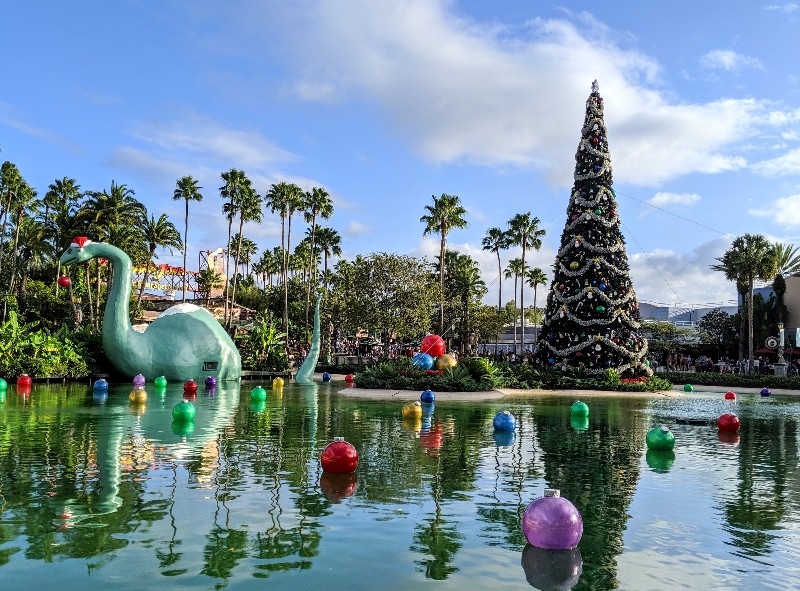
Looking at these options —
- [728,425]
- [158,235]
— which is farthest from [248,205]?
[728,425]

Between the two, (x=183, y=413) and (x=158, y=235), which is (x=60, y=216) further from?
(x=183, y=413)

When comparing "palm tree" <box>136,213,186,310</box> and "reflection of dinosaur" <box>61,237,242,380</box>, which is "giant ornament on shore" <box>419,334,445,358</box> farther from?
"palm tree" <box>136,213,186,310</box>

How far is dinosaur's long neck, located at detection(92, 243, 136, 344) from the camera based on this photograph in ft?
94.2

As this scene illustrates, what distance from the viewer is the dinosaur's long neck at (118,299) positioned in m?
28.7

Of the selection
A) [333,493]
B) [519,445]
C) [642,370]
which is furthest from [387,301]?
[333,493]

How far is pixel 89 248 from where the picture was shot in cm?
2900

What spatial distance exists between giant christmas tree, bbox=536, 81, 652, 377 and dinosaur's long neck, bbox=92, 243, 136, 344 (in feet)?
59.9

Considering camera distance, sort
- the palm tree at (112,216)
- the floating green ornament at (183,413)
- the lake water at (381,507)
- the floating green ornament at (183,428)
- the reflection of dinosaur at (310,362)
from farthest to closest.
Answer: the palm tree at (112,216)
the reflection of dinosaur at (310,362)
the floating green ornament at (183,413)
the floating green ornament at (183,428)
the lake water at (381,507)

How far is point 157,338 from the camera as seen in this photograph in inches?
1195

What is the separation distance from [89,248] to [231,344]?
7787 millimetres

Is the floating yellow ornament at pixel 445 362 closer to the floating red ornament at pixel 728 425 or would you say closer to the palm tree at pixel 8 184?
the floating red ornament at pixel 728 425

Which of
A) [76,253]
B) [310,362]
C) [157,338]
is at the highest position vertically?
[76,253]

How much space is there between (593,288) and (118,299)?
20261 mm

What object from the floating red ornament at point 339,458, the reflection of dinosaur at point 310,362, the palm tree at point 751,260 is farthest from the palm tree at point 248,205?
the floating red ornament at point 339,458
